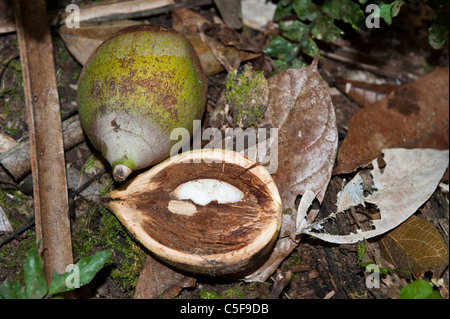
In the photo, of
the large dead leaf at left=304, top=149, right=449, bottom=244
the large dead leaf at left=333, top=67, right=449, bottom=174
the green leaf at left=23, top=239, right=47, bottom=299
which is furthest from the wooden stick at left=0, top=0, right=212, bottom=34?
the large dead leaf at left=304, top=149, right=449, bottom=244

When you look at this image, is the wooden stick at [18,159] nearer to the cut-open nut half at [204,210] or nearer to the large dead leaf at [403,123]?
the cut-open nut half at [204,210]

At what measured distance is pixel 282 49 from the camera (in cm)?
320

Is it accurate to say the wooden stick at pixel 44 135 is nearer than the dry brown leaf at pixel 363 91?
Yes

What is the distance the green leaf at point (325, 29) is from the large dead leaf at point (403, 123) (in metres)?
0.55

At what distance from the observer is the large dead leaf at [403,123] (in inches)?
115

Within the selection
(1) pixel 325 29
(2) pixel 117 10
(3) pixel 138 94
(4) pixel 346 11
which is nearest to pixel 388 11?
(4) pixel 346 11

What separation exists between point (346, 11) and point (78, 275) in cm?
228

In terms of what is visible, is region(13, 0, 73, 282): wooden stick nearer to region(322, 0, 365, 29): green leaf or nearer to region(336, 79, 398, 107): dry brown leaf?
region(322, 0, 365, 29): green leaf

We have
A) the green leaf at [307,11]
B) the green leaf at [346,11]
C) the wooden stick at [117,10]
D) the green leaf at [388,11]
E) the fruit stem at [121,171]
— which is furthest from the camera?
the green leaf at [307,11]

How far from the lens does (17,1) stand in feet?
9.28

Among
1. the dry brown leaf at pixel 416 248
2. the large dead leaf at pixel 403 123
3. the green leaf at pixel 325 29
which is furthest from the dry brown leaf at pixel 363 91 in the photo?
the dry brown leaf at pixel 416 248

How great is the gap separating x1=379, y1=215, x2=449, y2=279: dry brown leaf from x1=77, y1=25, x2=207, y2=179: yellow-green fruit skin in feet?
4.61

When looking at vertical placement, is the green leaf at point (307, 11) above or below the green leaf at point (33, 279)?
above

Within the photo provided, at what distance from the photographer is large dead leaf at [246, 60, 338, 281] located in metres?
2.62
